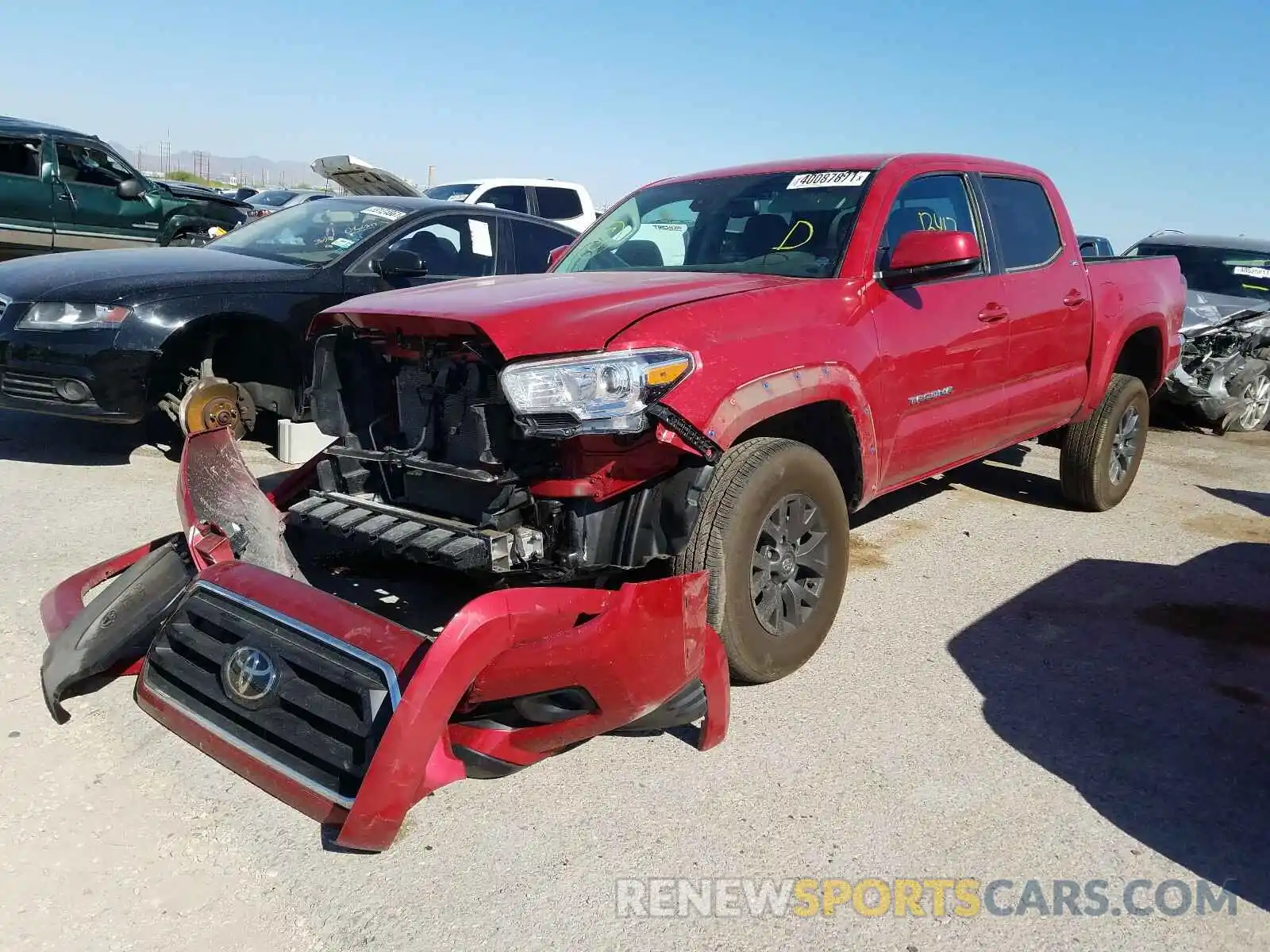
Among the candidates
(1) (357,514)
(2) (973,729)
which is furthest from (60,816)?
(2) (973,729)

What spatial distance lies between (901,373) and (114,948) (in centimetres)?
310

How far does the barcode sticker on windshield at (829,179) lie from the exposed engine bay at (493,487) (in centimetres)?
182

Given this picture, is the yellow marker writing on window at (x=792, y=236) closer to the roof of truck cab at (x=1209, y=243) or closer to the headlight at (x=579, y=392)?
the headlight at (x=579, y=392)

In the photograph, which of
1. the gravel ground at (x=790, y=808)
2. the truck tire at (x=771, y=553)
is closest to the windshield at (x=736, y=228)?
the truck tire at (x=771, y=553)

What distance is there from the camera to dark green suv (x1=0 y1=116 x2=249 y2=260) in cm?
1002

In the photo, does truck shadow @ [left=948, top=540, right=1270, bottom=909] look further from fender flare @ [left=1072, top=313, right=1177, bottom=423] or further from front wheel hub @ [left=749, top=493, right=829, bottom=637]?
fender flare @ [left=1072, top=313, right=1177, bottom=423]

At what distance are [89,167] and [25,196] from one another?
2.51 feet

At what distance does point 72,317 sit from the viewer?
5180mm

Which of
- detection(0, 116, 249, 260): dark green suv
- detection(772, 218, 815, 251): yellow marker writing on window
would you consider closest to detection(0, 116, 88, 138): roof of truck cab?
detection(0, 116, 249, 260): dark green suv

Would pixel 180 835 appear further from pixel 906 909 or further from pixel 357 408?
pixel 906 909

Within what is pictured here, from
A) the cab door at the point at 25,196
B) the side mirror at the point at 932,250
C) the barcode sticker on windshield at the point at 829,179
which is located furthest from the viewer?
the cab door at the point at 25,196

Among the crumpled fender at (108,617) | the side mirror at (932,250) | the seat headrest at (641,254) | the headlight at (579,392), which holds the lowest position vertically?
the crumpled fender at (108,617)

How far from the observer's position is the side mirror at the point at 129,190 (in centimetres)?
1002

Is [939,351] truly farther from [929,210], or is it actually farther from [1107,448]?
[1107,448]
